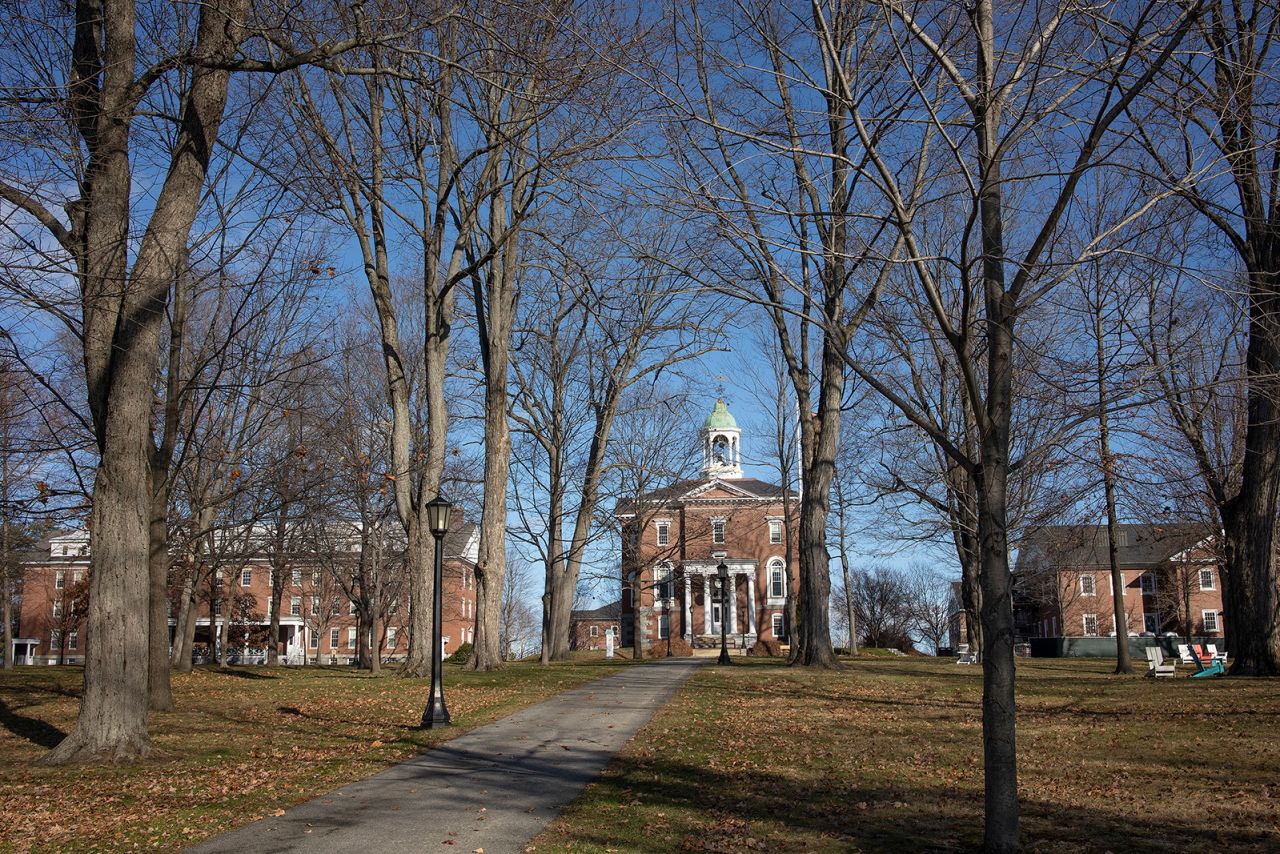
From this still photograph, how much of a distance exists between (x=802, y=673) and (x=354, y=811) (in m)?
14.8

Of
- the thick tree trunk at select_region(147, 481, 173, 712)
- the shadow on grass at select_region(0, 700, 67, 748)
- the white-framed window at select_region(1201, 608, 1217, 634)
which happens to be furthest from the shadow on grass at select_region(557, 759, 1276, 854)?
the white-framed window at select_region(1201, 608, 1217, 634)

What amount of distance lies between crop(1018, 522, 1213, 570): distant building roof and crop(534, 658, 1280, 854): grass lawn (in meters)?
11.4

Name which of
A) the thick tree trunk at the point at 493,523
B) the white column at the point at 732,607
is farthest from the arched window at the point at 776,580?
the thick tree trunk at the point at 493,523

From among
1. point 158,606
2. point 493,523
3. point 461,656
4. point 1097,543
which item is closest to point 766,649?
point 1097,543

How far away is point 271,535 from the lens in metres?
32.5

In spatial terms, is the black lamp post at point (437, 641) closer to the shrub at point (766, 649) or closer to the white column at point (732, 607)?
the shrub at point (766, 649)

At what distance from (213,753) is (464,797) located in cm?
349

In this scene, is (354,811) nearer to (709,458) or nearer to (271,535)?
(271,535)

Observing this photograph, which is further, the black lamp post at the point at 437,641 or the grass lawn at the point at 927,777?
the black lamp post at the point at 437,641

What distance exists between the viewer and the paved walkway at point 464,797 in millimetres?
6699


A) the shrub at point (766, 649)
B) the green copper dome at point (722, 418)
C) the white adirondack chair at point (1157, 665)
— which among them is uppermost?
the green copper dome at point (722, 418)

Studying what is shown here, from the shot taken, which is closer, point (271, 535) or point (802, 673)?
point (802, 673)

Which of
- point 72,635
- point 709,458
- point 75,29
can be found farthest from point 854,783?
point 72,635

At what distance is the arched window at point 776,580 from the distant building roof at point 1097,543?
1536 centimetres
